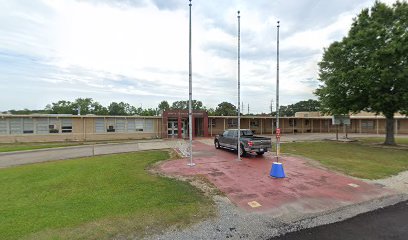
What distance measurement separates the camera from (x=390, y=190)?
7.81 metres

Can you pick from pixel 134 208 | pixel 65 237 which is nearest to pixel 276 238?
pixel 134 208

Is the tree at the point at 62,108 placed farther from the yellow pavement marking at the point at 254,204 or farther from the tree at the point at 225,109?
the yellow pavement marking at the point at 254,204

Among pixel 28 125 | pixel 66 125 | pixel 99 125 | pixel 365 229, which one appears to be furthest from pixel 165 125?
pixel 365 229

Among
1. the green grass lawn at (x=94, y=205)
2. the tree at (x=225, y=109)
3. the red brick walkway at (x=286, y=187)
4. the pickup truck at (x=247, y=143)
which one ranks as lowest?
the red brick walkway at (x=286, y=187)

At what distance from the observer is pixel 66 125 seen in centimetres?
2733

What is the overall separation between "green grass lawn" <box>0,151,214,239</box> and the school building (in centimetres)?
1900

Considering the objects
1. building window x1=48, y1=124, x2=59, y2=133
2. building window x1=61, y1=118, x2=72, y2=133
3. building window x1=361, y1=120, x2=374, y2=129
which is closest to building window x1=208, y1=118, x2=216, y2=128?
building window x1=61, y1=118, x2=72, y2=133

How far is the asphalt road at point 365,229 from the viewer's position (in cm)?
470

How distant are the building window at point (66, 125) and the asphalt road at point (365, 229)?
93.5 feet

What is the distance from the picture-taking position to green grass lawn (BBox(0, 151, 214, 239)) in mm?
4758

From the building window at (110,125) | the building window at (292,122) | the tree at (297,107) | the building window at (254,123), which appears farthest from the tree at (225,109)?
the building window at (110,125)

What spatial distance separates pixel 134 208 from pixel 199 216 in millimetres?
1641

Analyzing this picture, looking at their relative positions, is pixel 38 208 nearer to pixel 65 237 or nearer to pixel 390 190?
pixel 65 237

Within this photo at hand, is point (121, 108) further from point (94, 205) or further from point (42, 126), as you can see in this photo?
point (94, 205)
